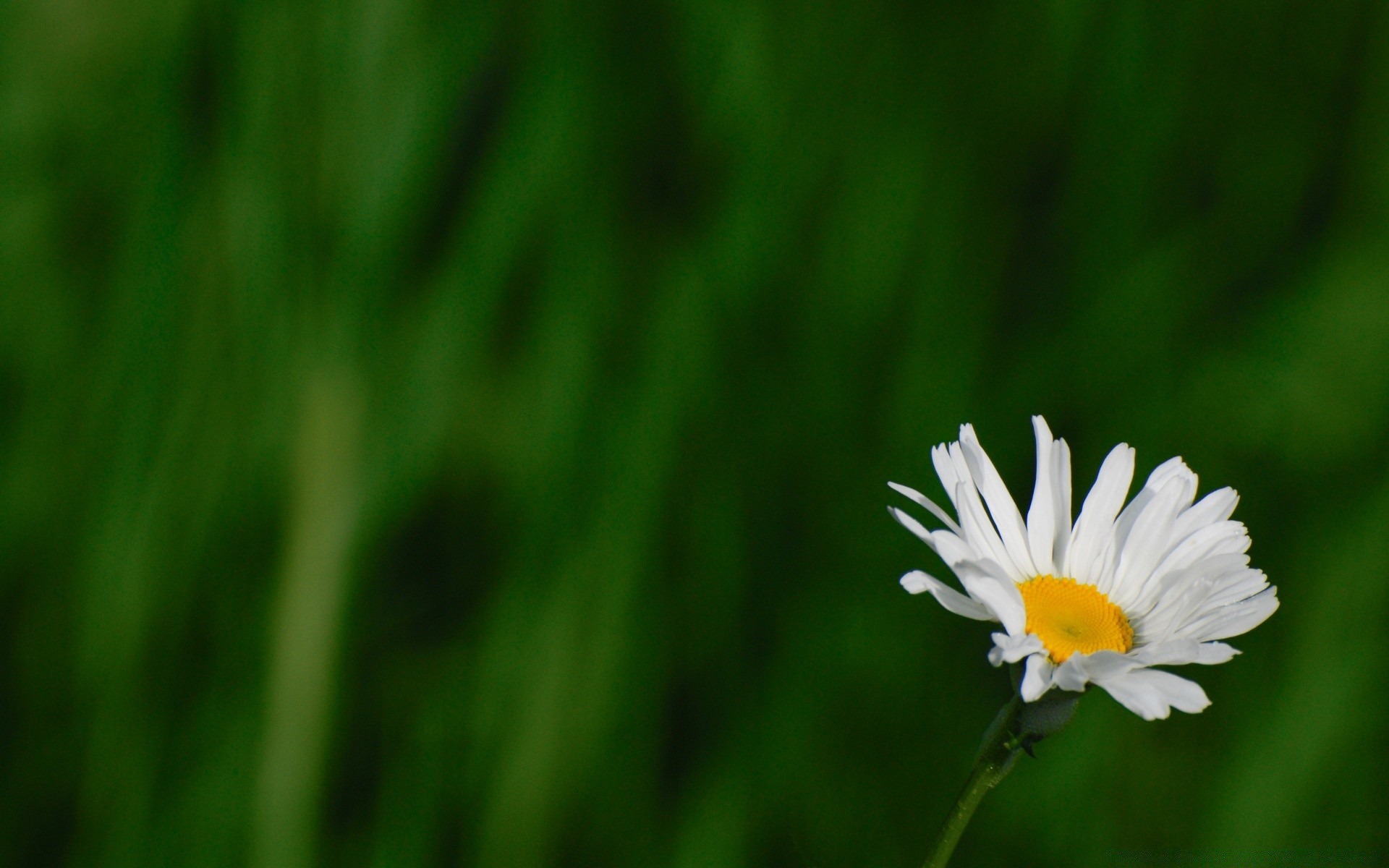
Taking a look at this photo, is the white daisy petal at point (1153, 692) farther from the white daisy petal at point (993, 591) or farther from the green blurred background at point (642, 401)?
the green blurred background at point (642, 401)

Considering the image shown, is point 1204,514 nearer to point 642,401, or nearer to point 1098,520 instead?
point 1098,520

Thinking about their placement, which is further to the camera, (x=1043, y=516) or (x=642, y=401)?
(x=642, y=401)

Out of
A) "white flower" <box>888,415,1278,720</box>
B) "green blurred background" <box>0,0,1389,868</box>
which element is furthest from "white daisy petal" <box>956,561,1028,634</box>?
"green blurred background" <box>0,0,1389,868</box>

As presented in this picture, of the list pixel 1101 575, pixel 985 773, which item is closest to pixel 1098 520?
pixel 1101 575

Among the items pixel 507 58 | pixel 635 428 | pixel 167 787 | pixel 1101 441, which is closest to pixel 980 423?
pixel 1101 441

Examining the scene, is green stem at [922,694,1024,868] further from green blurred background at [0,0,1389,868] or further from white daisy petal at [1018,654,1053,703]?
green blurred background at [0,0,1389,868]

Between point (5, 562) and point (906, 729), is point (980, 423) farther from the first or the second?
point (5, 562)
